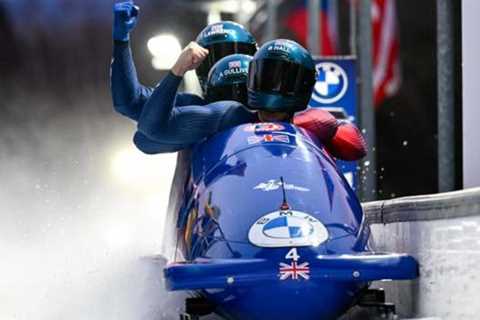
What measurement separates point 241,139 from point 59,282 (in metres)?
1.38

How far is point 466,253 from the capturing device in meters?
3.64

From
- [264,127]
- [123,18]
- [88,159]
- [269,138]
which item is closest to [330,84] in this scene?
[123,18]

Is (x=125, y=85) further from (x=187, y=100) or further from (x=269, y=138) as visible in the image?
(x=269, y=138)

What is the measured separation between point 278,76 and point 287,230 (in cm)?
107

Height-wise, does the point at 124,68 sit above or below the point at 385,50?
below

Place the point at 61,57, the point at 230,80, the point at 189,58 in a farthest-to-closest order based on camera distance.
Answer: the point at 61,57
the point at 230,80
the point at 189,58

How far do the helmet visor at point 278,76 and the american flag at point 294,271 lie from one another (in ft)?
3.81

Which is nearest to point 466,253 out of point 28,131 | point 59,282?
point 59,282

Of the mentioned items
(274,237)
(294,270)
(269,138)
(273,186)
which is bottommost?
(294,270)

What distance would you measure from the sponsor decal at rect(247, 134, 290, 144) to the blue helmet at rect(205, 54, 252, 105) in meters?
1.00

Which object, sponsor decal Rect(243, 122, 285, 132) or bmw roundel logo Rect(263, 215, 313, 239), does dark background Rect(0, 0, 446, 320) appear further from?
bmw roundel logo Rect(263, 215, 313, 239)

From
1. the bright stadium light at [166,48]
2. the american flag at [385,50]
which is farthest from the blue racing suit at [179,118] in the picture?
the bright stadium light at [166,48]

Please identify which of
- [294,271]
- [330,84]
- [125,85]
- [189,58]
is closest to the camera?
[294,271]

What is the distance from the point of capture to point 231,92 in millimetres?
5281
